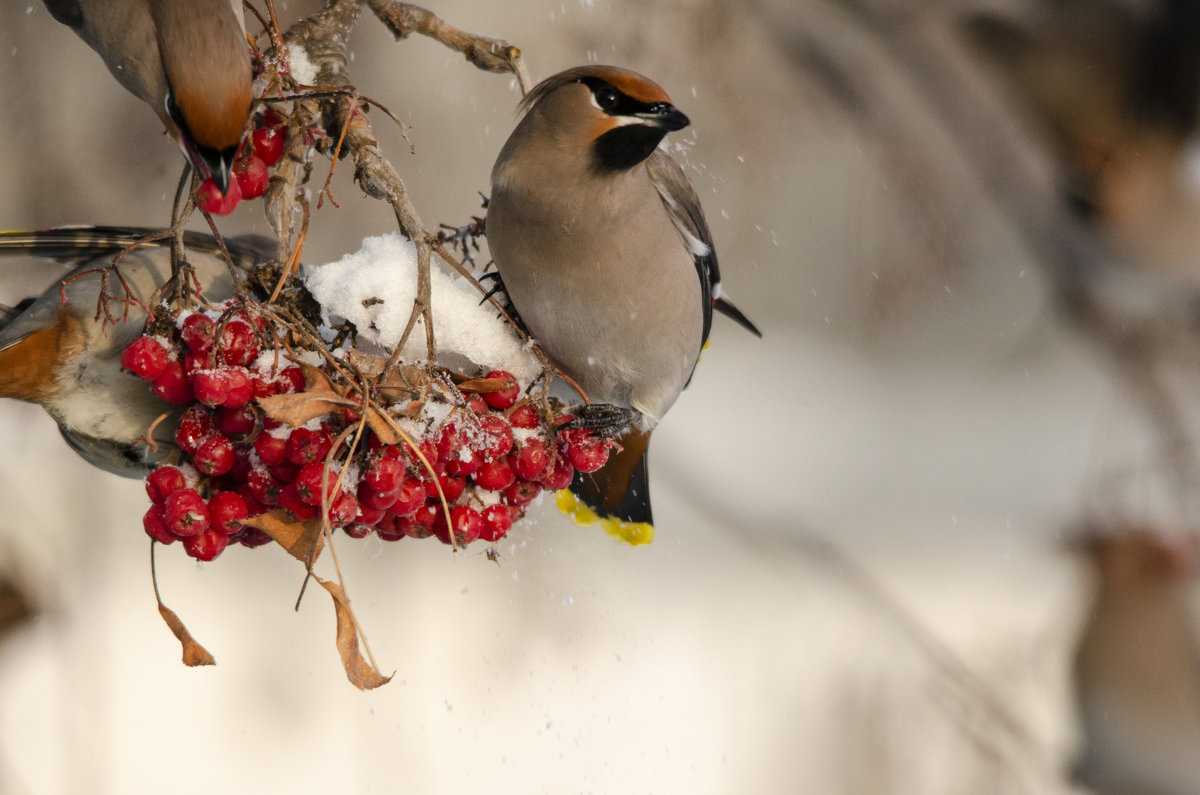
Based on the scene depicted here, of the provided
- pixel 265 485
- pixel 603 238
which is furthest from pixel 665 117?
pixel 265 485

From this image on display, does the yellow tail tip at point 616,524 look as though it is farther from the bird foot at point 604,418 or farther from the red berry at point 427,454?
the red berry at point 427,454

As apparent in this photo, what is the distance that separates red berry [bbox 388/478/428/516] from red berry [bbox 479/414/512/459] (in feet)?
0.18

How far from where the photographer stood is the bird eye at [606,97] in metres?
0.74

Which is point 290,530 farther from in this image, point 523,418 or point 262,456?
point 523,418

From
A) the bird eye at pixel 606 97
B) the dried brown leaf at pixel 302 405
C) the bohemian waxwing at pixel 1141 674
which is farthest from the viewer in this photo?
the bohemian waxwing at pixel 1141 674

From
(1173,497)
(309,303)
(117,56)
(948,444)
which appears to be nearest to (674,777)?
(948,444)

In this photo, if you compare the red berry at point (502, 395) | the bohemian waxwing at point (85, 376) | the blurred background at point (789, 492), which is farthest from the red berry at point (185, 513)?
the blurred background at point (789, 492)

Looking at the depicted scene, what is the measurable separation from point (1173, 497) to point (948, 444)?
633 millimetres

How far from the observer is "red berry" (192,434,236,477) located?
593 millimetres

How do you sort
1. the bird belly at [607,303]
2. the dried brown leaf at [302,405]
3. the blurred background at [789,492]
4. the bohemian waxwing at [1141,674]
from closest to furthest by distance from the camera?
1. the dried brown leaf at [302,405]
2. the bird belly at [607,303]
3. the blurred background at [789,492]
4. the bohemian waxwing at [1141,674]

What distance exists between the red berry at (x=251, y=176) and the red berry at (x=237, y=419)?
7.9 inches

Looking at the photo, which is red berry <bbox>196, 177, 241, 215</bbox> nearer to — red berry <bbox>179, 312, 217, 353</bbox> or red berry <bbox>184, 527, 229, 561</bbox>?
red berry <bbox>179, 312, 217, 353</bbox>

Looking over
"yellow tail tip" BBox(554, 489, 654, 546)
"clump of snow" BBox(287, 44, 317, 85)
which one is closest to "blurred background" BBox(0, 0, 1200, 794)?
"yellow tail tip" BBox(554, 489, 654, 546)

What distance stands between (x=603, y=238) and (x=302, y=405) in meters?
0.40
